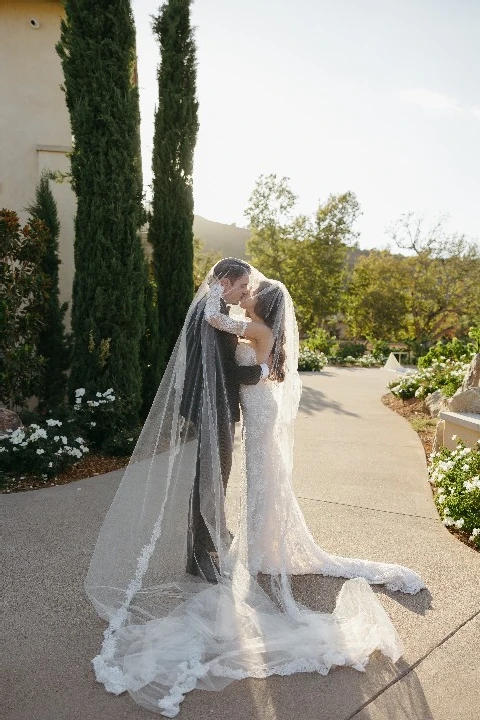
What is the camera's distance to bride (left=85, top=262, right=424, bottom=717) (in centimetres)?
294

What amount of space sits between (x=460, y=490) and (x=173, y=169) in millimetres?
6138

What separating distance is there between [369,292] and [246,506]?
101 ft

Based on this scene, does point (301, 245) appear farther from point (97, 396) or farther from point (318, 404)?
point (97, 396)

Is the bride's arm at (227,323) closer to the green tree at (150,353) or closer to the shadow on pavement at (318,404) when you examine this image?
the green tree at (150,353)

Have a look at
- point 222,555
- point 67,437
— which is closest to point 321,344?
point 67,437

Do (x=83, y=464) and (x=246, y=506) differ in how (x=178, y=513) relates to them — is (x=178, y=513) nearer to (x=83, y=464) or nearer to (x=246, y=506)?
(x=246, y=506)

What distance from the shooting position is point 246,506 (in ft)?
12.8

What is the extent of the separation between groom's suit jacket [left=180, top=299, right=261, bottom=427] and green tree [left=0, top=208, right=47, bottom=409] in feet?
13.1

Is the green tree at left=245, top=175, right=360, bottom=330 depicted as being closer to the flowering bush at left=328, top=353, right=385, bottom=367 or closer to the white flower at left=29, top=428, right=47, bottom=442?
the flowering bush at left=328, top=353, right=385, bottom=367

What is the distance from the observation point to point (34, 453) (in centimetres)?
605

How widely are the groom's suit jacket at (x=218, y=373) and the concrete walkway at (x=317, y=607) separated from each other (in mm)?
1254

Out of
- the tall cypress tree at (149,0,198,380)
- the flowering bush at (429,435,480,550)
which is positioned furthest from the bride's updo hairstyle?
the tall cypress tree at (149,0,198,380)

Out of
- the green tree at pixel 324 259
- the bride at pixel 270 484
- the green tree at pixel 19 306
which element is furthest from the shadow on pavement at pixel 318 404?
the green tree at pixel 324 259

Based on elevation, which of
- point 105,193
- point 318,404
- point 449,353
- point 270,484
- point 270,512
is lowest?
point 318,404
